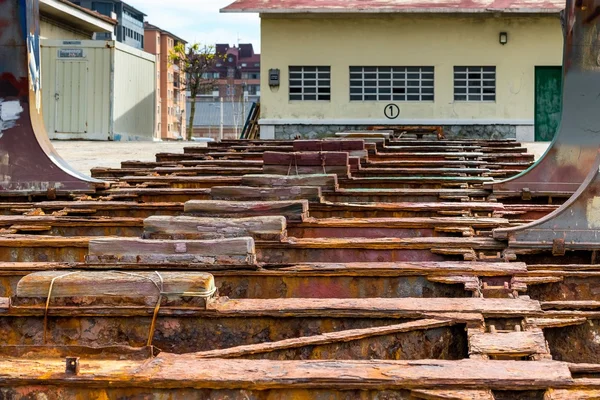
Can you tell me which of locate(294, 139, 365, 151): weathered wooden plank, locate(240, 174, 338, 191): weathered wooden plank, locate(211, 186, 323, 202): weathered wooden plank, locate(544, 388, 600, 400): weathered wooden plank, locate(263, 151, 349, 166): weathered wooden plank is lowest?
locate(544, 388, 600, 400): weathered wooden plank

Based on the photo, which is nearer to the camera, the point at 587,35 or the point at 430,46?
the point at 587,35

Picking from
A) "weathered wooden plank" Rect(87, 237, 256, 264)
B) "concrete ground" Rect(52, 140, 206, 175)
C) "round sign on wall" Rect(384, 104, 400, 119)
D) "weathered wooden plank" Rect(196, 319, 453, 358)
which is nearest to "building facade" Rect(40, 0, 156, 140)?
"concrete ground" Rect(52, 140, 206, 175)

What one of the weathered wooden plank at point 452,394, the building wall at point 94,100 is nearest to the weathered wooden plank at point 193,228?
the weathered wooden plank at point 452,394

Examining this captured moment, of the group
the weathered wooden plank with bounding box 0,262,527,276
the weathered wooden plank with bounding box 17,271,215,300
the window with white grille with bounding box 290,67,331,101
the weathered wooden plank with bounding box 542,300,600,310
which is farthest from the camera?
the window with white grille with bounding box 290,67,331,101

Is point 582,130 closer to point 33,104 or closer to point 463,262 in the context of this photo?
point 463,262

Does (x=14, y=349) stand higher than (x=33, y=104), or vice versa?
(x=33, y=104)

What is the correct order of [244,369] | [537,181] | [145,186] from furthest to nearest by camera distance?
[145,186] → [537,181] → [244,369]

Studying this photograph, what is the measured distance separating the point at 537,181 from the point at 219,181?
12.3 feet

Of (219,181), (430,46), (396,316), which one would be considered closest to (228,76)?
(430,46)

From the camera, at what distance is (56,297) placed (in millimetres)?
5016

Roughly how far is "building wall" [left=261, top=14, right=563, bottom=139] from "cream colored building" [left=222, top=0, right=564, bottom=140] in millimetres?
28

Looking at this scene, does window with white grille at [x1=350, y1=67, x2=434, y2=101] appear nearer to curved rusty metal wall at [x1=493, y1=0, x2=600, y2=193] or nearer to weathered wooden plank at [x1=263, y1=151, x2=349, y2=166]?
weathered wooden plank at [x1=263, y1=151, x2=349, y2=166]

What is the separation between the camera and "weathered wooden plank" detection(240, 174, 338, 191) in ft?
32.1

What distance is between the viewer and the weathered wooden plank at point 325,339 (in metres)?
4.37
